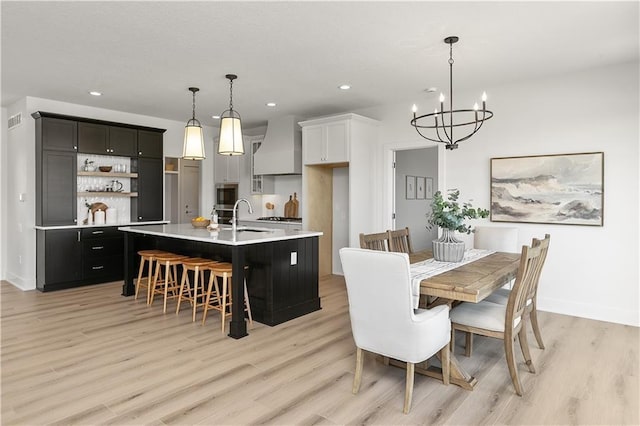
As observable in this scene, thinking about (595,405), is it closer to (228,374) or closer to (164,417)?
(228,374)

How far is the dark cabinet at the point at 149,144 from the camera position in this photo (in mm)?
6383

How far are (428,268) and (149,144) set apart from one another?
5.15 metres

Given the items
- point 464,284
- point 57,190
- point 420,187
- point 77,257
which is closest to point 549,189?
point 464,284

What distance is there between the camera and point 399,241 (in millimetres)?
→ 3947

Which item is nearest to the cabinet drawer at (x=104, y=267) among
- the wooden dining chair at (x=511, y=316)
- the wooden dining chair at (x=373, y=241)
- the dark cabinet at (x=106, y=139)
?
the dark cabinet at (x=106, y=139)

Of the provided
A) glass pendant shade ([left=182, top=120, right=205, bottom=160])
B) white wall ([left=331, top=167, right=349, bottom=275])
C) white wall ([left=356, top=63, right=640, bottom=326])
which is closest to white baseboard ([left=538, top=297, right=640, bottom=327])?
white wall ([left=356, top=63, right=640, bottom=326])

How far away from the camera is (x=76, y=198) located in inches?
226

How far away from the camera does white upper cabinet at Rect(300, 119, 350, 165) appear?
5.68m

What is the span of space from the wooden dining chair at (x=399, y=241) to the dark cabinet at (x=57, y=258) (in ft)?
14.5

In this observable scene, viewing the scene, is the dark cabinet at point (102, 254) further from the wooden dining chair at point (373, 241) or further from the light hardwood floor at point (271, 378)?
the wooden dining chair at point (373, 241)

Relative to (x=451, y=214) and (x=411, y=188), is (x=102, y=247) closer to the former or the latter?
(x=451, y=214)

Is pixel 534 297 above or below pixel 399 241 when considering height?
below

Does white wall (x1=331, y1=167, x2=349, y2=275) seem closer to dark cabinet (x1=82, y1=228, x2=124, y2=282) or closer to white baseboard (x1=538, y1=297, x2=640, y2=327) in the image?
white baseboard (x1=538, y1=297, x2=640, y2=327)

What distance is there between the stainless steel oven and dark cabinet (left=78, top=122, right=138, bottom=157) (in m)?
1.87
